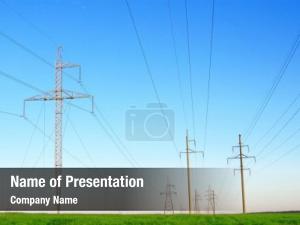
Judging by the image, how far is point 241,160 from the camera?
2422 inches

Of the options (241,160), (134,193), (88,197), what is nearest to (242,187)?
(241,160)

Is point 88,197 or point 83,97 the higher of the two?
point 83,97

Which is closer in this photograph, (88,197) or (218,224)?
(218,224)

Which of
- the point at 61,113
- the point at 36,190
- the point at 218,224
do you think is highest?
the point at 61,113

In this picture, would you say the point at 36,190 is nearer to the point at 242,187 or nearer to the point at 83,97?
the point at 83,97

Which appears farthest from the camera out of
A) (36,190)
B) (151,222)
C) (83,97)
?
(36,190)

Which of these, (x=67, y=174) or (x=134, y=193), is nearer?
(x=67, y=174)

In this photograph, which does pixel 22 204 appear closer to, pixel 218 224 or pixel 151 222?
pixel 151 222

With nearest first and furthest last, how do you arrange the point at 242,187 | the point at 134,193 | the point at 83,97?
1. the point at 83,97
2. the point at 134,193
3. the point at 242,187

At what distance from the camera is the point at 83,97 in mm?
33875

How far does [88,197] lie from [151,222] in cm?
721

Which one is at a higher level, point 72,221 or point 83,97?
point 83,97

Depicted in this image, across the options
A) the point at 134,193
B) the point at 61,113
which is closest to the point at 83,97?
the point at 61,113

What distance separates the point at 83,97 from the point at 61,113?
1.85m
